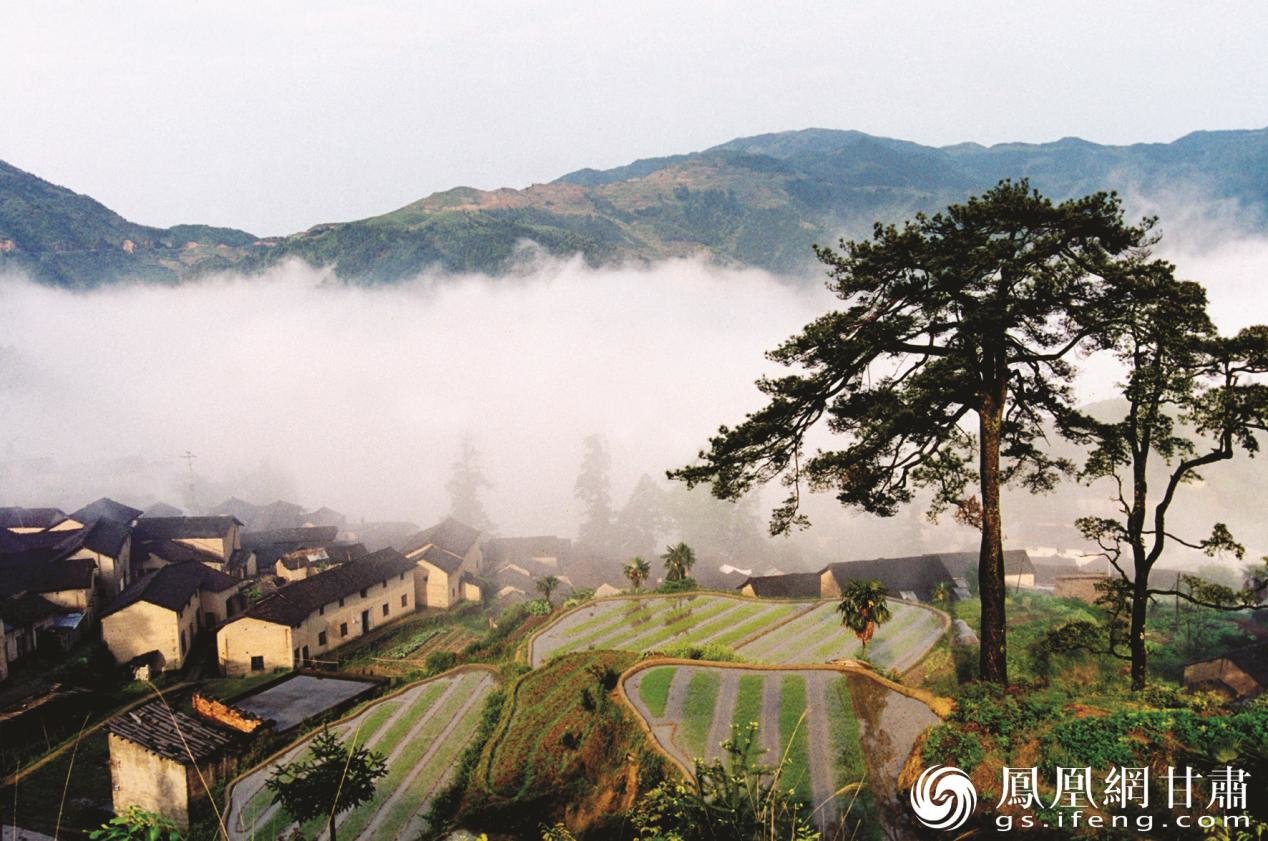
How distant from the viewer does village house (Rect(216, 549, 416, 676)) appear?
155 feet

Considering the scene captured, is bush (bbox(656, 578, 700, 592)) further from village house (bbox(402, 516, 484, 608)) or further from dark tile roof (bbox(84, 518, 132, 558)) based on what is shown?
dark tile roof (bbox(84, 518, 132, 558))

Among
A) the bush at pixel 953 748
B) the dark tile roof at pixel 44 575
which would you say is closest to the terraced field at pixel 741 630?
the bush at pixel 953 748

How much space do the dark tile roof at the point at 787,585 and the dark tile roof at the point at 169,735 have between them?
45.6 meters

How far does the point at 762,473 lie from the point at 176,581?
5404 centimetres

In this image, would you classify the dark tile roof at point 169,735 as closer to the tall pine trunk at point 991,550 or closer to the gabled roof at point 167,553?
the tall pine trunk at point 991,550

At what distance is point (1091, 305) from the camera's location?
15867 millimetres

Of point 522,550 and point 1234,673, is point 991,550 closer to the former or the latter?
point 1234,673

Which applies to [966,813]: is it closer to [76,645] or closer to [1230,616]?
[1230,616]

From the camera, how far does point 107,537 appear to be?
2424 inches

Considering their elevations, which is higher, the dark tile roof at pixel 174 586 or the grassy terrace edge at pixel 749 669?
the grassy terrace edge at pixel 749 669

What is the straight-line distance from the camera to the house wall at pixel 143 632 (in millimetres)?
48188

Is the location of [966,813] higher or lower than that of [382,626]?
higher

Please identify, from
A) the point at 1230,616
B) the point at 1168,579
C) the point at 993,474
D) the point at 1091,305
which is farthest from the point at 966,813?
the point at 1168,579

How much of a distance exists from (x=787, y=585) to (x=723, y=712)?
1799 inches
